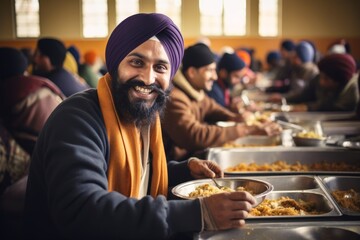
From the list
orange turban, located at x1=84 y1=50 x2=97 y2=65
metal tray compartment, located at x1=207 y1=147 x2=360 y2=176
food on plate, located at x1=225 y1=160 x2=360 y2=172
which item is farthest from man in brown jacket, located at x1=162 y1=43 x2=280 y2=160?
orange turban, located at x1=84 y1=50 x2=97 y2=65

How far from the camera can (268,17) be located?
56.6 ft

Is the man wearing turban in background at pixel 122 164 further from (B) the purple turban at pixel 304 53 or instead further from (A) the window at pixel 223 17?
(A) the window at pixel 223 17

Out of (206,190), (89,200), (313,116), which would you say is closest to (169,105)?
(206,190)

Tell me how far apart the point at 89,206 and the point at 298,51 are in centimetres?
672

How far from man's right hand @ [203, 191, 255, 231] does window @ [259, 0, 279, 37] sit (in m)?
16.6

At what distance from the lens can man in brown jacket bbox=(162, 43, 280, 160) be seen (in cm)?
325

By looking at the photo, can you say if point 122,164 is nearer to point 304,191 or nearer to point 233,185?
point 233,185

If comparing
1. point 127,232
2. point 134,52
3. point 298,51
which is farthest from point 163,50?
point 298,51

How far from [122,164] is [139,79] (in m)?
0.34

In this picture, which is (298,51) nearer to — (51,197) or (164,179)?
(164,179)

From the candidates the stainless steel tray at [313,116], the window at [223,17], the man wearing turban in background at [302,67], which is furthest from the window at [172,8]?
the stainless steel tray at [313,116]

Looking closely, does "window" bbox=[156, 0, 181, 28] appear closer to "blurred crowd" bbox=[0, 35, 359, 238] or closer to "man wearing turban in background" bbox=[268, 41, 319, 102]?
"man wearing turban in background" bbox=[268, 41, 319, 102]

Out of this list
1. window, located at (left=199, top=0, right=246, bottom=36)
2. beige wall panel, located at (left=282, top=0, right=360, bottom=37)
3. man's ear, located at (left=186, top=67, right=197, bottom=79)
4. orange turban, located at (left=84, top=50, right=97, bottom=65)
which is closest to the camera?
man's ear, located at (left=186, top=67, right=197, bottom=79)

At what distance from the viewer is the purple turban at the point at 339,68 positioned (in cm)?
459
